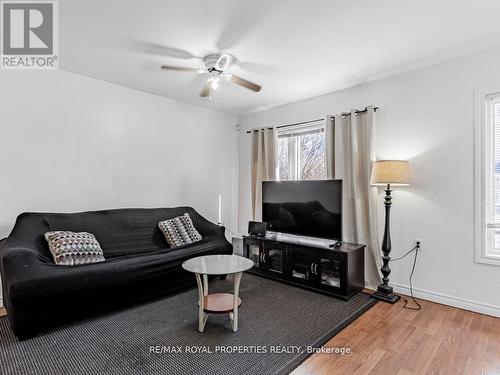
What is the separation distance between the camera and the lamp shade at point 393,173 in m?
2.87

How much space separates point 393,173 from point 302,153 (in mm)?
1606

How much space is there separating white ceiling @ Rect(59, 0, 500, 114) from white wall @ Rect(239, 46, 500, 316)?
219mm

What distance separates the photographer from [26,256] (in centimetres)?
225

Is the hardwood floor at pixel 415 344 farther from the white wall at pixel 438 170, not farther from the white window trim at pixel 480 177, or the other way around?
the white window trim at pixel 480 177

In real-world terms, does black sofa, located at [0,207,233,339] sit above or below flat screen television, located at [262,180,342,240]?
below

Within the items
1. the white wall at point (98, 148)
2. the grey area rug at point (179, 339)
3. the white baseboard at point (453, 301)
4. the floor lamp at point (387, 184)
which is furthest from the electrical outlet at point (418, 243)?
the white wall at point (98, 148)

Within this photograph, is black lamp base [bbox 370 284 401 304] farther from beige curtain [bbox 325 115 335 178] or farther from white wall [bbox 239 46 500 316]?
beige curtain [bbox 325 115 335 178]

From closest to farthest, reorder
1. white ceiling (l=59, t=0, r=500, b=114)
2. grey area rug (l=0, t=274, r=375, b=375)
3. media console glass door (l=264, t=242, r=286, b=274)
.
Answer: grey area rug (l=0, t=274, r=375, b=375) < white ceiling (l=59, t=0, r=500, b=114) < media console glass door (l=264, t=242, r=286, b=274)

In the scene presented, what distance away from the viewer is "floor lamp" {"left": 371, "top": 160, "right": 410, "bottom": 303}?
2877mm

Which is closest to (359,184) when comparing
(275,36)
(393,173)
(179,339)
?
(393,173)

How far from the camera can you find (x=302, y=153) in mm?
4281

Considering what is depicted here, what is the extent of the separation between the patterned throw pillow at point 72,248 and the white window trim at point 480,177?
12.2 ft

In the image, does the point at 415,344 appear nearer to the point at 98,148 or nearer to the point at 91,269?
the point at 91,269

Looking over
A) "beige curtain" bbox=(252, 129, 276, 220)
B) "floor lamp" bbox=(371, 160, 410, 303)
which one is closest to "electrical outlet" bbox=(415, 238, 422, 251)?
"floor lamp" bbox=(371, 160, 410, 303)
